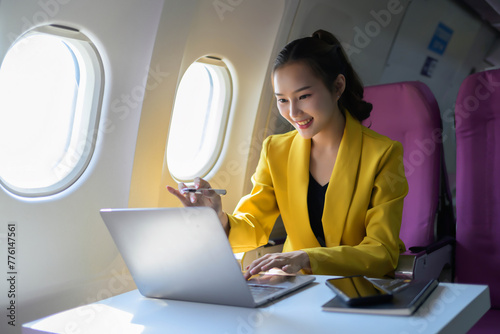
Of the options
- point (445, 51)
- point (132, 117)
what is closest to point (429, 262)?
point (132, 117)

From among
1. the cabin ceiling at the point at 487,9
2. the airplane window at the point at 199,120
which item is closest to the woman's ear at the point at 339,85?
the airplane window at the point at 199,120

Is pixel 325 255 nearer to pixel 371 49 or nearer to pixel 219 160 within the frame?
pixel 219 160

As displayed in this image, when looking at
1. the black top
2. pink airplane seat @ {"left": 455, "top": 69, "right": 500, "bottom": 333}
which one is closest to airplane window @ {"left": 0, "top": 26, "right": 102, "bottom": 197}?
the black top

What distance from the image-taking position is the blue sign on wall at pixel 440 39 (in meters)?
4.56

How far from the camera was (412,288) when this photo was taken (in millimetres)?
1180

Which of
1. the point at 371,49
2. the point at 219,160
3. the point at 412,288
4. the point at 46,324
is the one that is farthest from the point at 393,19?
the point at 46,324

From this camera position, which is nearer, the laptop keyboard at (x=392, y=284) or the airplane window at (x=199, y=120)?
the laptop keyboard at (x=392, y=284)

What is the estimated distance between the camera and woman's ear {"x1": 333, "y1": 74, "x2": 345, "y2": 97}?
78.9 inches

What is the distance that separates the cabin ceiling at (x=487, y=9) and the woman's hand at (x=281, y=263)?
3510 millimetres

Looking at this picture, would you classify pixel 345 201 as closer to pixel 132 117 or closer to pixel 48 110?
pixel 132 117

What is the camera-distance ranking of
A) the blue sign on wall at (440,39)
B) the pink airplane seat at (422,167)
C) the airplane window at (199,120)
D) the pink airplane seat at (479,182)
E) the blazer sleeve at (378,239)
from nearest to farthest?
the blazer sleeve at (378,239) < the pink airplane seat at (479,182) < the pink airplane seat at (422,167) < the airplane window at (199,120) < the blue sign on wall at (440,39)

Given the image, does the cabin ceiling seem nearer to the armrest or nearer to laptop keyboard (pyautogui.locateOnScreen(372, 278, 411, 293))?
the armrest

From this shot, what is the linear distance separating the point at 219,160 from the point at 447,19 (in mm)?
2839

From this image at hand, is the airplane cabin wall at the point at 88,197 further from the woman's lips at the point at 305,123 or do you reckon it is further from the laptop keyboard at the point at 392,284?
the laptop keyboard at the point at 392,284
